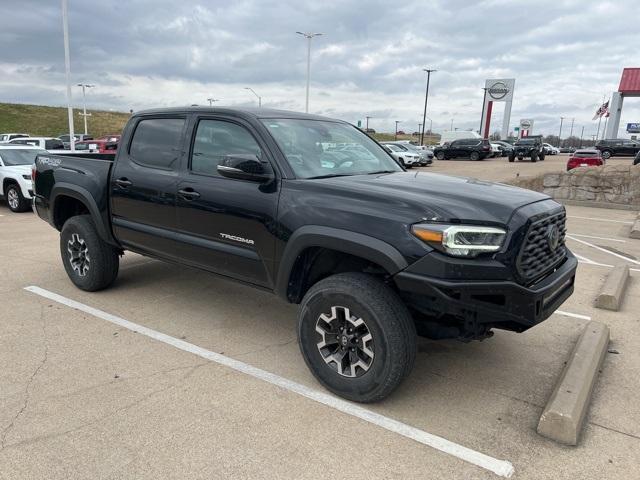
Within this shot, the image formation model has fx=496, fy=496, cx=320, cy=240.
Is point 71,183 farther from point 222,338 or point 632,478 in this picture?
point 632,478

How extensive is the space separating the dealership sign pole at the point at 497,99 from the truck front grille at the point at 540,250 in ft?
224

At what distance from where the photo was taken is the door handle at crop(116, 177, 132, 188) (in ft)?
15.1

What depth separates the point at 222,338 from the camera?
13.9ft

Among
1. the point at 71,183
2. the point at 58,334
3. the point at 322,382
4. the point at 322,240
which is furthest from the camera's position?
the point at 71,183

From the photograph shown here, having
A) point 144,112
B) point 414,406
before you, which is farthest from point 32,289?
point 414,406

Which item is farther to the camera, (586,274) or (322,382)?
(586,274)

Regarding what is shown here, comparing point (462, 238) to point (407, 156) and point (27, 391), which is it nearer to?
point (27, 391)

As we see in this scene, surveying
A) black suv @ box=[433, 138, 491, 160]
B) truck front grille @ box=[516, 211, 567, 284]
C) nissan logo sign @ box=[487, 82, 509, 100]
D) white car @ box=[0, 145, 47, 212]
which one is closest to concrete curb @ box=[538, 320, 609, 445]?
truck front grille @ box=[516, 211, 567, 284]

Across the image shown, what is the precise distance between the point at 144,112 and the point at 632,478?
15.5 ft

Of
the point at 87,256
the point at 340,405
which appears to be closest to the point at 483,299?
the point at 340,405

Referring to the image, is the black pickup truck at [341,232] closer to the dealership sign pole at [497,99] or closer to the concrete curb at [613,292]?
the concrete curb at [613,292]

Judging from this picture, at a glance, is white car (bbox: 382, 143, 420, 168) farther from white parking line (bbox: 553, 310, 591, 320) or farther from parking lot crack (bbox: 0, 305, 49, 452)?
parking lot crack (bbox: 0, 305, 49, 452)

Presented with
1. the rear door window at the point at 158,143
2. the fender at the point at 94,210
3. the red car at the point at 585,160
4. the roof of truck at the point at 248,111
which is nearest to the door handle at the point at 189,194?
the rear door window at the point at 158,143

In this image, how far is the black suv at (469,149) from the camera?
1497 inches
